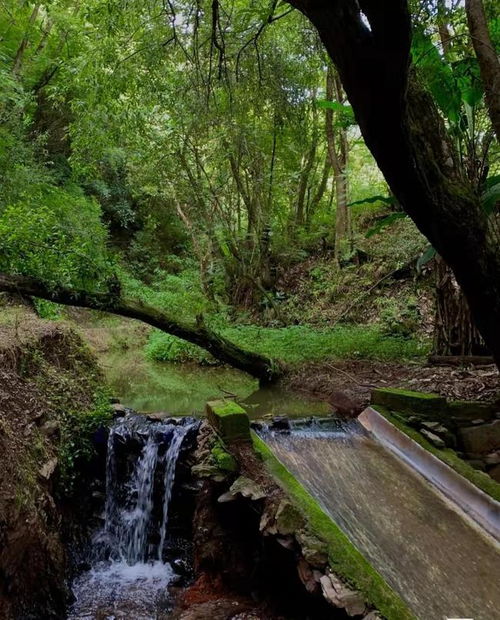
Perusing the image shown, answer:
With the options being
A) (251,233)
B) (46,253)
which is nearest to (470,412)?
(46,253)

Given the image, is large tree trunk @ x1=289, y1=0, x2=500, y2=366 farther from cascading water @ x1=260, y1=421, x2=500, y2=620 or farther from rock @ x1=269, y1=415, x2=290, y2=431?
rock @ x1=269, y1=415, x2=290, y2=431

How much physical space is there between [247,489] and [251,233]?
34.4ft

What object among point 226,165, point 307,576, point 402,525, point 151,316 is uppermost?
point 226,165

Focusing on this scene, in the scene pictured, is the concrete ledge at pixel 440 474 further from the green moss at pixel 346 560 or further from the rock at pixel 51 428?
the rock at pixel 51 428

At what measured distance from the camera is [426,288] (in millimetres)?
10906

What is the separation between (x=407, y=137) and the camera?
3.13m

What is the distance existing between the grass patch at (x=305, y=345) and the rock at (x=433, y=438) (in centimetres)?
330

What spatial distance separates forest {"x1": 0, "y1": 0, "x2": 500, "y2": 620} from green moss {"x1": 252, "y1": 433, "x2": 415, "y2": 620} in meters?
0.03

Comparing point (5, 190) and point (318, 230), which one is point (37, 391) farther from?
point (318, 230)

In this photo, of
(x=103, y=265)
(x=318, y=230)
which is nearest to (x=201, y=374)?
(x=103, y=265)

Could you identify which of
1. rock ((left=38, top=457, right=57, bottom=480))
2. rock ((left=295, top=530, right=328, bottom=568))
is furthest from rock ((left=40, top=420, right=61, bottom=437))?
rock ((left=295, top=530, right=328, bottom=568))

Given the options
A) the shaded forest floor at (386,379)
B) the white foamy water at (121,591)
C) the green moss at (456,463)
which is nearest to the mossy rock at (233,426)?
the white foamy water at (121,591)

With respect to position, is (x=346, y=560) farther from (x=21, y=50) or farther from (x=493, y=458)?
(x=21, y=50)

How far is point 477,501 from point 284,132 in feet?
34.7
